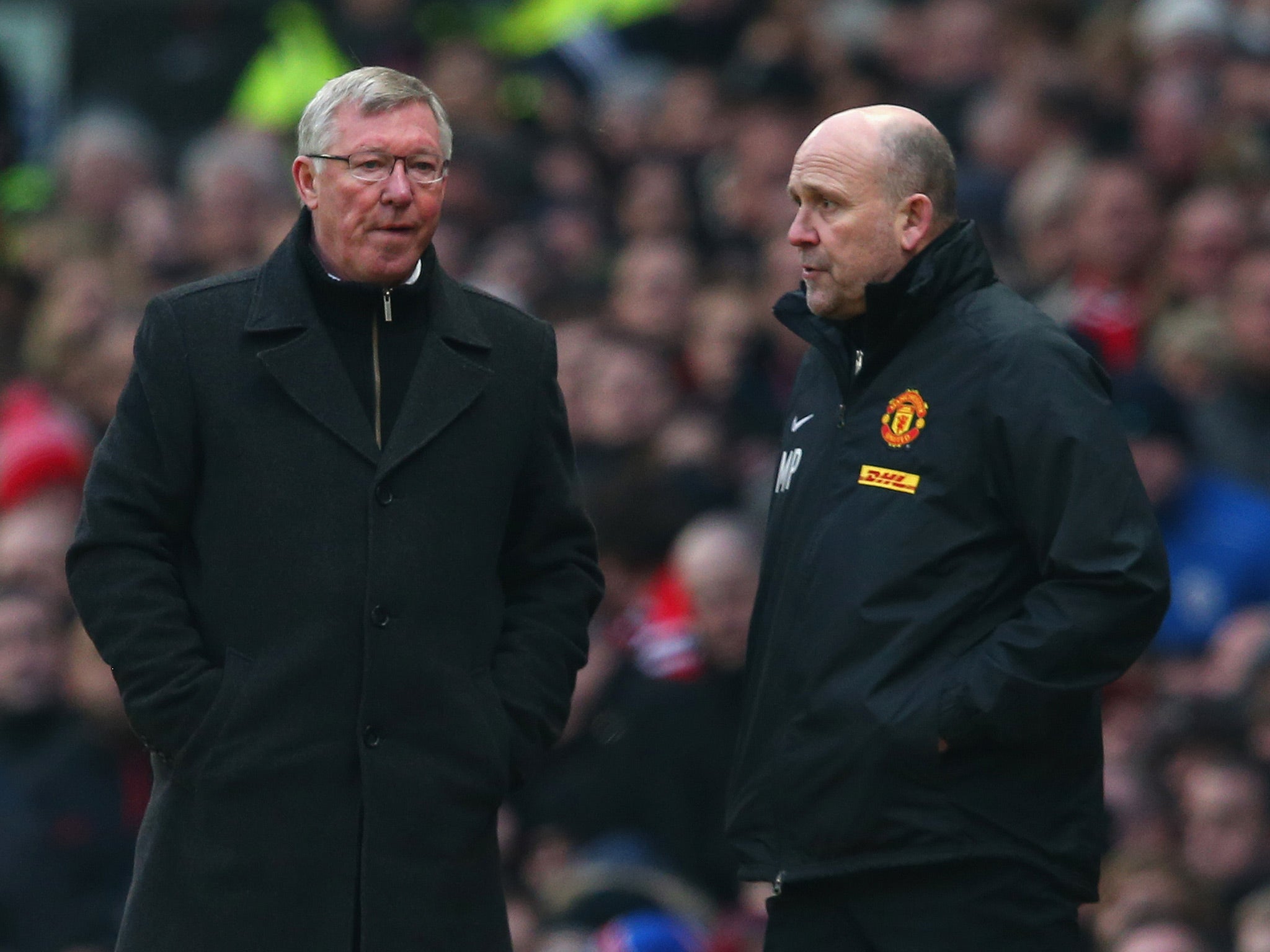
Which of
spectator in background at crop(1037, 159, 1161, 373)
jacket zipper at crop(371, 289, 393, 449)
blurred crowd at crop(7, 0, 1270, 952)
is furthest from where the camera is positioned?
spectator in background at crop(1037, 159, 1161, 373)

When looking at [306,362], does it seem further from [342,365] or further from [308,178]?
[308,178]

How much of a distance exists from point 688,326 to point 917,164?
16.2ft

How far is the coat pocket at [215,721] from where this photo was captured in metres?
4.33

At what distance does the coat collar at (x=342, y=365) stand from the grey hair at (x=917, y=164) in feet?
2.80

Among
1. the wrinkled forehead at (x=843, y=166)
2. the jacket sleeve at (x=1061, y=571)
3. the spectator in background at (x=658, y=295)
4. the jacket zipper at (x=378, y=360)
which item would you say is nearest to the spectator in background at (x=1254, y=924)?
the jacket sleeve at (x=1061, y=571)

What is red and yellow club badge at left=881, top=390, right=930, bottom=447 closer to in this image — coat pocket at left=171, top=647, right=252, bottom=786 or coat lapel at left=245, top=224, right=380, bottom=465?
coat lapel at left=245, top=224, right=380, bottom=465

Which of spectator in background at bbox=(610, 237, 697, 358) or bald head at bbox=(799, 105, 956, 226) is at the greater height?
bald head at bbox=(799, 105, 956, 226)

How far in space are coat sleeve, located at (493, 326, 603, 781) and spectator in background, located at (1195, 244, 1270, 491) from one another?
3.58 m

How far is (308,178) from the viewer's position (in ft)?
14.8

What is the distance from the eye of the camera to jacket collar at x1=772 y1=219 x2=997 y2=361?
458cm

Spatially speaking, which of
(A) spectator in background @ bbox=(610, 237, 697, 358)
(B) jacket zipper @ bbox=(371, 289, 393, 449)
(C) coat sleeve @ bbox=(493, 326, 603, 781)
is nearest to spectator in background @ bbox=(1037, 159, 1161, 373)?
(A) spectator in background @ bbox=(610, 237, 697, 358)

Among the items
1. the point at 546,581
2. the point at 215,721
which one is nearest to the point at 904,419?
the point at 546,581

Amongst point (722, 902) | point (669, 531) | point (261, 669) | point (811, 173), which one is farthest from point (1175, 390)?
point (261, 669)

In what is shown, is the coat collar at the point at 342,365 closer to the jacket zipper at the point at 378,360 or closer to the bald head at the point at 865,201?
the jacket zipper at the point at 378,360
